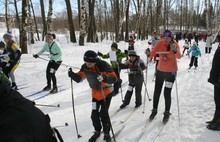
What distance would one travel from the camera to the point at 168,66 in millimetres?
4785

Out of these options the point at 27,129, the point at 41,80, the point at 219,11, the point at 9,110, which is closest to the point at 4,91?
the point at 9,110

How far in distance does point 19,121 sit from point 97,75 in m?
2.53

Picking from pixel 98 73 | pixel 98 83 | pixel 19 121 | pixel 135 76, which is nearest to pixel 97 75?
pixel 98 73

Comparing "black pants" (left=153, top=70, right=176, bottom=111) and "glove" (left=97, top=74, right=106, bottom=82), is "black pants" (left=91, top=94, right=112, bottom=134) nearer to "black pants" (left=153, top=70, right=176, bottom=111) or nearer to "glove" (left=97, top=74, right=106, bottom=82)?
"glove" (left=97, top=74, right=106, bottom=82)

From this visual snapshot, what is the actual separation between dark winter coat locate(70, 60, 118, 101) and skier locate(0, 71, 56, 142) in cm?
229

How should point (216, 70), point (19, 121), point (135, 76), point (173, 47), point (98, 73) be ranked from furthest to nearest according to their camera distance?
point (135, 76) → point (173, 47) → point (216, 70) → point (98, 73) → point (19, 121)

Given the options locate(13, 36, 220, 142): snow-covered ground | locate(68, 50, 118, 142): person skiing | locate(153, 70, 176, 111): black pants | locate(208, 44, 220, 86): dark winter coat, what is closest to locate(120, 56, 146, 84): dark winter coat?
locate(13, 36, 220, 142): snow-covered ground

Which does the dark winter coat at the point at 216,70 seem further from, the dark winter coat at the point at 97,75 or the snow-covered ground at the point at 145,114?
the dark winter coat at the point at 97,75

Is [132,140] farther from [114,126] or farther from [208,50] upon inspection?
[208,50]

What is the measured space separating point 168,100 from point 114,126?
1.38 metres

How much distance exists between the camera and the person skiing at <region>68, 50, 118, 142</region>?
3.76 metres

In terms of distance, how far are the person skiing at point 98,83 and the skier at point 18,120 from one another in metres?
2.27

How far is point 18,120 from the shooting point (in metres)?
1.31

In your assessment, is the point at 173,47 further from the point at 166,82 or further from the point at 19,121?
the point at 19,121
